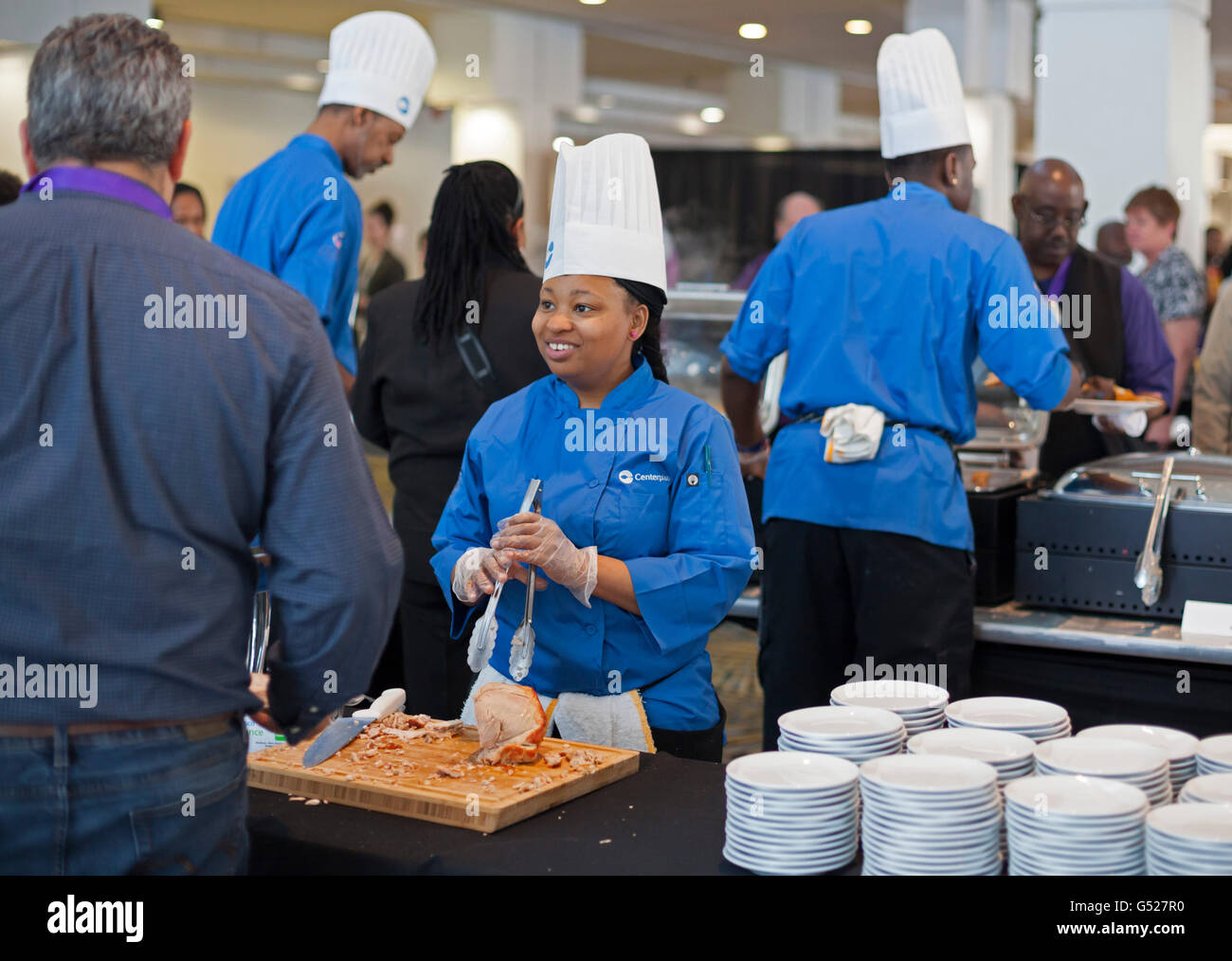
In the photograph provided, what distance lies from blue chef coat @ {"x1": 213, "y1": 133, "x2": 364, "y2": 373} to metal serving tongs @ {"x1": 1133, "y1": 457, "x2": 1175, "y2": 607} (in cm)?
173

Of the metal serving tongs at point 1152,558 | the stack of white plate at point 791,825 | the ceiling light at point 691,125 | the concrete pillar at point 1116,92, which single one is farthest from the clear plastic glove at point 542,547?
the ceiling light at point 691,125

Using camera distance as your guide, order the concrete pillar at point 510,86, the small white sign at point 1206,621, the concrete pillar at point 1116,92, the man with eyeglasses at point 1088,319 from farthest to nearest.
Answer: the concrete pillar at point 510,86 < the concrete pillar at point 1116,92 < the man with eyeglasses at point 1088,319 < the small white sign at point 1206,621

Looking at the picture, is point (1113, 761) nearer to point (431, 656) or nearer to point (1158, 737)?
point (1158, 737)

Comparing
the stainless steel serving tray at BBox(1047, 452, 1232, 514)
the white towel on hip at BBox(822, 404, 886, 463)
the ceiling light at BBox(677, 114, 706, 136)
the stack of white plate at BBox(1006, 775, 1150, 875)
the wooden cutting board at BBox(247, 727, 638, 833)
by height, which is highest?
the ceiling light at BBox(677, 114, 706, 136)

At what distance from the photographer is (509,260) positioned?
2.90m

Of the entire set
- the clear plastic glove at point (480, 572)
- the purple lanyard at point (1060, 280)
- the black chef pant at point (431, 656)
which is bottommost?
the black chef pant at point (431, 656)

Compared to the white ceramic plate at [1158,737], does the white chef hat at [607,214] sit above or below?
above

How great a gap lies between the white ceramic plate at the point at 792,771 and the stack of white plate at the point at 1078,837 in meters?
0.19

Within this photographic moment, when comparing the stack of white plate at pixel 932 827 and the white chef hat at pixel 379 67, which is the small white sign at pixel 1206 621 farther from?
the white chef hat at pixel 379 67

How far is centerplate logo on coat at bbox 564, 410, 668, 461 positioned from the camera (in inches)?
80.7

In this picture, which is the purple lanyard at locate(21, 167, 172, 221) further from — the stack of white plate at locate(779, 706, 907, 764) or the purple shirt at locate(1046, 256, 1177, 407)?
the purple shirt at locate(1046, 256, 1177, 407)

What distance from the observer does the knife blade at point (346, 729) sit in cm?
173

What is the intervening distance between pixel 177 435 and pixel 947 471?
1882 mm

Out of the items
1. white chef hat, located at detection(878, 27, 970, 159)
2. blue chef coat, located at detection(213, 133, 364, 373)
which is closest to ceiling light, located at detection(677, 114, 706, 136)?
white chef hat, located at detection(878, 27, 970, 159)
